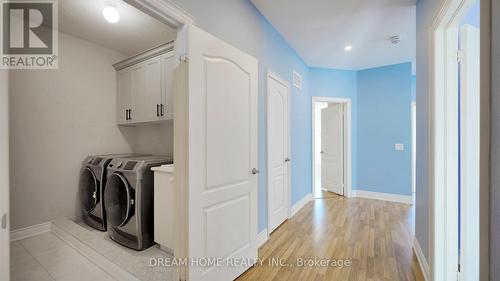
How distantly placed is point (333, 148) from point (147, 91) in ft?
12.7

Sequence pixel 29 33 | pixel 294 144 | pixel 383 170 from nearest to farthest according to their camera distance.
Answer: pixel 29 33
pixel 294 144
pixel 383 170

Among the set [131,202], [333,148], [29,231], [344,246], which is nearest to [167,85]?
[131,202]

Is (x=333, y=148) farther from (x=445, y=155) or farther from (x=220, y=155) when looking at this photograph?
(x=220, y=155)

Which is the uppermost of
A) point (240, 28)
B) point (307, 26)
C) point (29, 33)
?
point (307, 26)

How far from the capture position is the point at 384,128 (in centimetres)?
440

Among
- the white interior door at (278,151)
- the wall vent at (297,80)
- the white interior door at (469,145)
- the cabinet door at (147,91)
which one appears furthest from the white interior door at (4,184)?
the wall vent at (297,80)

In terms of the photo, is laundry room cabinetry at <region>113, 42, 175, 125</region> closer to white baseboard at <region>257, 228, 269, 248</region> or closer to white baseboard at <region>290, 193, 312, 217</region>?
white baseboard at <region>257, 228, 269, 248</region>

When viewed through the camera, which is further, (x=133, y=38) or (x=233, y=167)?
(x=133, y=38)

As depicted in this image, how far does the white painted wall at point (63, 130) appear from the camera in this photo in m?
2.54

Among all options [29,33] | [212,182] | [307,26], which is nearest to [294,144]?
[307,26]

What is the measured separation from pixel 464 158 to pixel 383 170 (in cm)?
301

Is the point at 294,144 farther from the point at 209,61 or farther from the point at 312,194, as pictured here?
the point at 209,61

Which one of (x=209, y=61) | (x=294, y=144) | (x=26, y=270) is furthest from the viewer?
(x=294, y=144)

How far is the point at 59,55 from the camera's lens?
9.46 feet
